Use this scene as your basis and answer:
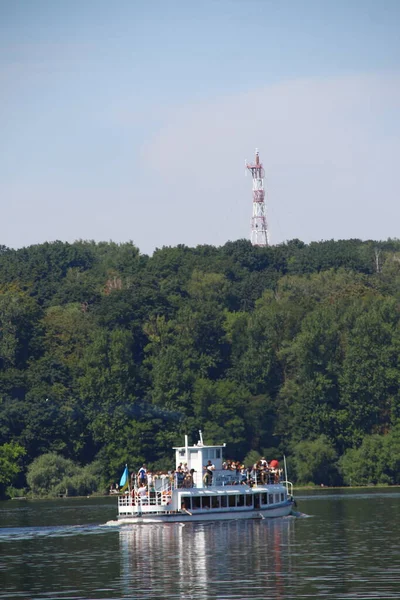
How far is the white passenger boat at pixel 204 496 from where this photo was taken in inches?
3812

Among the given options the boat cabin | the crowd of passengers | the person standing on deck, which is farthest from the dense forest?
→ the person standing on deck

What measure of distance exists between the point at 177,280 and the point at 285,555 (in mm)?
128778

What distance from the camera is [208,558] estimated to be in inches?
2776

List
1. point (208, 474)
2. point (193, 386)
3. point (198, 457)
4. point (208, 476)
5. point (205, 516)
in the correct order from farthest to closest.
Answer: point (193, 386) < point (198, 457) < point (208, 474) < point (208, 476) < point (205, 516)

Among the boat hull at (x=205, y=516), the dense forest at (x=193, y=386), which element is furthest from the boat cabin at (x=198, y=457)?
the dense forest at (x=193, y=386)

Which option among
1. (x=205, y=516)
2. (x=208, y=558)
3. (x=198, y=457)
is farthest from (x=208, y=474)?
(x=208, y=558)

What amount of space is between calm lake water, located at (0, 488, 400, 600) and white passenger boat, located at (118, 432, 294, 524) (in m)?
1.90

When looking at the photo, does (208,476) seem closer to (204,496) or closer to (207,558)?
(204,496)

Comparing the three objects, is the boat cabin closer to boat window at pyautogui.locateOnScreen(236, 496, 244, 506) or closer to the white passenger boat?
the white passenger boat

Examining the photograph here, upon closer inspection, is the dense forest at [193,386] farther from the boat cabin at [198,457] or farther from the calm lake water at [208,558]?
the boat cabin at [198,457]

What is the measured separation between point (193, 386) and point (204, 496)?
71.1 metres

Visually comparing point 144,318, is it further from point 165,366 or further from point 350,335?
point 350,335

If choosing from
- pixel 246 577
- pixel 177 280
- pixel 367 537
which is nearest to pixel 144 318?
pixel 177 280

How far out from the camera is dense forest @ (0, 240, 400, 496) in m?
159
